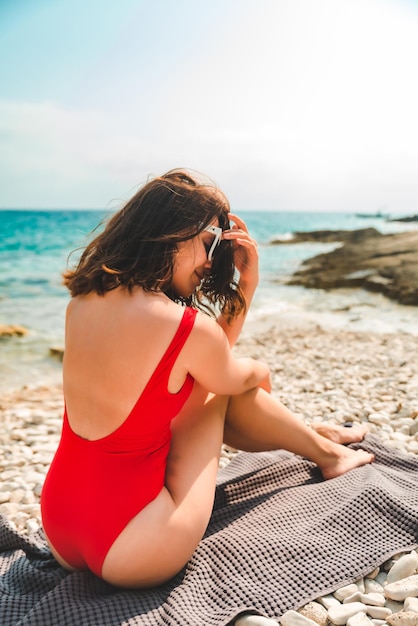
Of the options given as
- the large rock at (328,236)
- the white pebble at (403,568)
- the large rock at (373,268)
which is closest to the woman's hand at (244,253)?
the white pebble at (403,568)

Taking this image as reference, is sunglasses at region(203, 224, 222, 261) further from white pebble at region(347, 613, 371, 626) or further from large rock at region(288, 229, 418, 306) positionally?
large rock at region(288, 229, 418, 306)

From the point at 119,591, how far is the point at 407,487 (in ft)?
5.32

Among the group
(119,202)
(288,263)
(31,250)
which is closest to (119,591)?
(119,202)

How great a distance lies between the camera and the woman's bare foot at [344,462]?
10.4 feet

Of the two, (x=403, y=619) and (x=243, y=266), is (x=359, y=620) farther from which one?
(x=243, y=266)

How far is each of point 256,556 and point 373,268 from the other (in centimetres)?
1467

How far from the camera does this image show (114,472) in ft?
7.27

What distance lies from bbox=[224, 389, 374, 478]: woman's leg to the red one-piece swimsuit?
0.54 metres

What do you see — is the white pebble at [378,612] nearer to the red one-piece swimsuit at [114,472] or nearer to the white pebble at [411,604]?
the white pebble at [411,604]

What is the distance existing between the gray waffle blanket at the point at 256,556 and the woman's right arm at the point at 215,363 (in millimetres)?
695

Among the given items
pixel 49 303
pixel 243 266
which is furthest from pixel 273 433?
pixel 49 303

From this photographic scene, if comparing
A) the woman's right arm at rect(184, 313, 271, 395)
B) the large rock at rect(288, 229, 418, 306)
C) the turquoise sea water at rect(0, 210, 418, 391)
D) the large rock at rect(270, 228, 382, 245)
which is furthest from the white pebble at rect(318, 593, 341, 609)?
the large rock at rect(270, 228, 382, 245)

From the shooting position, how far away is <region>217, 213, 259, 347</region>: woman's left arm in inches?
113

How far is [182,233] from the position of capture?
7.70ft
